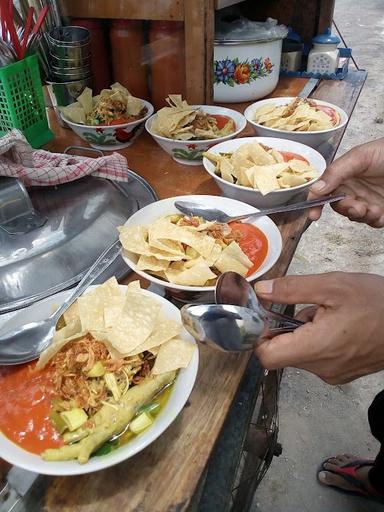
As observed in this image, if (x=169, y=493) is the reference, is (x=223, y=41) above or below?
above

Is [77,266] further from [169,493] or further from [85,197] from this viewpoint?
[169,493]

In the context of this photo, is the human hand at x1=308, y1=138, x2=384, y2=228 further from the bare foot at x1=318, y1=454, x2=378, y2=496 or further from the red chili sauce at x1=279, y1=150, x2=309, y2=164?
the bare foot at x1=318, y1=454, x2=378, y2=496

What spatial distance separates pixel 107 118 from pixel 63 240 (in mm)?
573

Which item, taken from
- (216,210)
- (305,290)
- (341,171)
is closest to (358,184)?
(341,171)

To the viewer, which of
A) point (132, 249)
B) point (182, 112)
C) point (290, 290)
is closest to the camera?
point (290, 290)

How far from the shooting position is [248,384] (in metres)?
0.81

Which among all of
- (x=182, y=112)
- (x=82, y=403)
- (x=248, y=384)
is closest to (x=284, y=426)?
(x=248, y=384)

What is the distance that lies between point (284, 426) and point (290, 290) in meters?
1.26

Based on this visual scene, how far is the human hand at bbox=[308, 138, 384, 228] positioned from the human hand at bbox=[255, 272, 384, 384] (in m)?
0.36

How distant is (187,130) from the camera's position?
1.19 m

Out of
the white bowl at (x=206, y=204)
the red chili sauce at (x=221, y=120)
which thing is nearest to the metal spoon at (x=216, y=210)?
the white bowl at (x=206, y=204)

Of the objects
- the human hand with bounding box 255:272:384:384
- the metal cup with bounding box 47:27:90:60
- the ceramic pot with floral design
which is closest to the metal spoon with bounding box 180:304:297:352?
the human hand with bounding box 255:272:384:384

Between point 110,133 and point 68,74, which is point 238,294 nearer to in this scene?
point 110,133

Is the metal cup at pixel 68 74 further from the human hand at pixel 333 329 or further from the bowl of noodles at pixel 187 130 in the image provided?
the human hand at pixel 333 329
